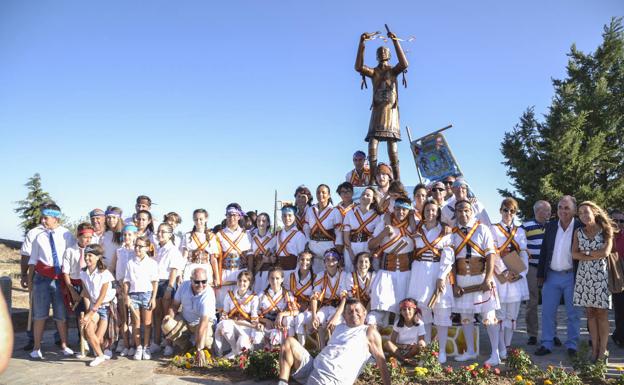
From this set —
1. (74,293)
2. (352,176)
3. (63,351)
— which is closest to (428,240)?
(352,176)

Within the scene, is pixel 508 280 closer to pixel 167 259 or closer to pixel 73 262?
pixel 167 259

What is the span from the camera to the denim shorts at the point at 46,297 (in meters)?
6.94

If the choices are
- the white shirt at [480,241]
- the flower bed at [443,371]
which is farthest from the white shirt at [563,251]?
the flower bed at [443,371]

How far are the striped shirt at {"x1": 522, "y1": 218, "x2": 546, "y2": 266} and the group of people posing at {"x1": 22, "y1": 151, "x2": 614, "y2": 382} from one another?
0.07ft

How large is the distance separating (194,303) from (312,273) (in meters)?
1.70

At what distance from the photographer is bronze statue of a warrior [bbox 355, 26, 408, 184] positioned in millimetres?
9172

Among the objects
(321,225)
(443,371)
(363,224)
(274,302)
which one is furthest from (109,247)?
(443,371)

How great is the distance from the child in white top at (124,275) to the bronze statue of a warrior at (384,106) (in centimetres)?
439

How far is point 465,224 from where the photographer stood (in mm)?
6160

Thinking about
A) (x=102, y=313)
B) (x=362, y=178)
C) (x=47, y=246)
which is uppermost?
(x=362, y=178)

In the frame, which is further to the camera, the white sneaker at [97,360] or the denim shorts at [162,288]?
the denim shorts at [162,288]

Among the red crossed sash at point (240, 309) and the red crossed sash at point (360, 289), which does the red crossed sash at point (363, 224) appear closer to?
the red crossed sash at point (360, 289)

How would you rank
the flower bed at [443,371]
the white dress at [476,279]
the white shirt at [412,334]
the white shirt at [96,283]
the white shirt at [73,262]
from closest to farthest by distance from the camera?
the flower bed at [443,371]
the white dress at [476,279]
the white shirt at [412,334]
the white shirt at [96,283]
the white shirt at [73,262]

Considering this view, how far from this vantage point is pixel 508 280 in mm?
6285
